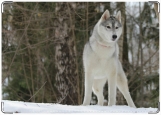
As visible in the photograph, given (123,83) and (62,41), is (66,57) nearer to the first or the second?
(62,41)

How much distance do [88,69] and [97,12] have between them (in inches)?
76.7

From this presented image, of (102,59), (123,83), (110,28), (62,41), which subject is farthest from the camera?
(62,41)

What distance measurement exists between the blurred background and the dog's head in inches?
59.6

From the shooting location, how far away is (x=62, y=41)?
5527 millimetres

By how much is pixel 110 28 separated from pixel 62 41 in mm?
2371

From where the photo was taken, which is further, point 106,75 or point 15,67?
point 15,67

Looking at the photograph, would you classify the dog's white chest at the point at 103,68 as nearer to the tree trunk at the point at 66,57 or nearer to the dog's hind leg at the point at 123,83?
the dog's hind leg at the point at 123,83

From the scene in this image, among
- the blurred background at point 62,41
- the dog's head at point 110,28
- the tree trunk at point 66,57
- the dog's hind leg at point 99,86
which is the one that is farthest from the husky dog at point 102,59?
the tree trunk at point 66,57

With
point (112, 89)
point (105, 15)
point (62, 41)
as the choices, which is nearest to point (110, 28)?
point (105, 15)

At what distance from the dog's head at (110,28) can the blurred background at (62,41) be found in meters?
1.51

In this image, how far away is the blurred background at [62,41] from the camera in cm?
516

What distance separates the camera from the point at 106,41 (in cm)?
337

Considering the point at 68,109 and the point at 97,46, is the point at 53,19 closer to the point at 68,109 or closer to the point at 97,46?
the point at 97,46

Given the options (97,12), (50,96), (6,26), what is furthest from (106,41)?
(50,96)
